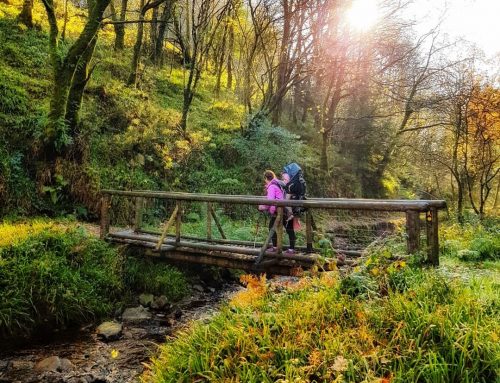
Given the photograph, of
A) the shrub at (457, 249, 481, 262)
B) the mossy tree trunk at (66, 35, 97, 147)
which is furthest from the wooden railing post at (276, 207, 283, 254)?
the mossy tree trunk at (66, 35, 97, 147)

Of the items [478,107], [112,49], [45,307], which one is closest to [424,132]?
[478,107]

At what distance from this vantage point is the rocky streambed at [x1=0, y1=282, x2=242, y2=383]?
242 inches

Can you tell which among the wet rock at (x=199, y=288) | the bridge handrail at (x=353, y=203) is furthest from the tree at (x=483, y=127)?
the bridge handrail at (x=353, y=203)

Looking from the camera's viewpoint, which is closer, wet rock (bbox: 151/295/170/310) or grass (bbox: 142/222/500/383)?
grass (bbox: 142/222/500/383)

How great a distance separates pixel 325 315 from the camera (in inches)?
159

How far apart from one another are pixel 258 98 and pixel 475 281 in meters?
22.8

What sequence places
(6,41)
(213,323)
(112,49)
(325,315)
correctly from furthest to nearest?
(112,49), (6,41), (213,323), (325,315)

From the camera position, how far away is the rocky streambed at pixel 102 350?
616 centimetres

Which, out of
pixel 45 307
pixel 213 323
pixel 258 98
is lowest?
pixel 45 307

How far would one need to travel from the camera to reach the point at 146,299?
962 cm

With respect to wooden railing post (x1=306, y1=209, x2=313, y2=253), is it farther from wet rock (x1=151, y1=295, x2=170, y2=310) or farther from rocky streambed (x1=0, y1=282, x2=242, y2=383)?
wet rock (x1=151, y1=295, x2=170, y2=310)

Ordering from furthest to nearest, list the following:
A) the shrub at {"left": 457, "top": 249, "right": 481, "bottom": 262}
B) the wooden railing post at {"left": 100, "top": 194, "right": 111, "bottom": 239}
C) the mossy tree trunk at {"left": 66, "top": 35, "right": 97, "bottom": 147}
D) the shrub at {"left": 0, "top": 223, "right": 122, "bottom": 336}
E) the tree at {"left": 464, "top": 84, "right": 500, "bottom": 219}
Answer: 1. the tree at {"left": 464, "top": 84, "right": 500, "bottom": 219}
2. the mossy tree trunk at {"left": 66, "top": 35, "right": 97, "bottom": 147}
3. the wooden railing post at {"left": 100, "top": 194, "right": 111, "bottom": 239}
4. the shrub at {"left": 457, "top": 249, "right": 481, "bottom": 262}
5. the shrub at {"left": 0, "top": 223, "right": 122, "bottom": 336}

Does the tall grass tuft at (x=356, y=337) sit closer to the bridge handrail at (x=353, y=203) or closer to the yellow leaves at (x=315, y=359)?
the yellow leaves at (x=315, y=359)

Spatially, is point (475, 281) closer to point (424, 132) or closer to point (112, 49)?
point (112, 49)
